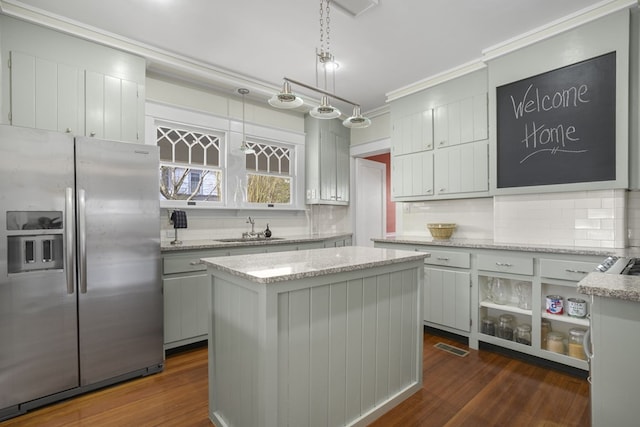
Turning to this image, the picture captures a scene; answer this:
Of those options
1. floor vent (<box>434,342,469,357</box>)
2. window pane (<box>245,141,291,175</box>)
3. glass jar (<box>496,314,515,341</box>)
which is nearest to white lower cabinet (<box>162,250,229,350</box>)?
window pane (<box>245,141,291,175</box>)

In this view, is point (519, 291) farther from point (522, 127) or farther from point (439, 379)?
point (522, 127)

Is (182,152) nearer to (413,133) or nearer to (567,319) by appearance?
(413,133)

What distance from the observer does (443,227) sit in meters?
3.53

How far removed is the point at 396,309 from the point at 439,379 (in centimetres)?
83

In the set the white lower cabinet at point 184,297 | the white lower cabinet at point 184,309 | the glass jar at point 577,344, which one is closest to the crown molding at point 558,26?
the glass jar at point 577,344

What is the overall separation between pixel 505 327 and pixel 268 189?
3136 millimetres

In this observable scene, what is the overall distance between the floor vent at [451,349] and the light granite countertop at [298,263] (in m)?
1.28

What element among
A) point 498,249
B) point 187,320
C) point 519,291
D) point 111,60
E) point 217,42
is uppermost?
point 217,42

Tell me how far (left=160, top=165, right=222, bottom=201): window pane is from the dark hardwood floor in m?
1.81

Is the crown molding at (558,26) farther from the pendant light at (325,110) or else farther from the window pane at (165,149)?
the window pane at (165,149)

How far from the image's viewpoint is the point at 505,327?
9.46 ft

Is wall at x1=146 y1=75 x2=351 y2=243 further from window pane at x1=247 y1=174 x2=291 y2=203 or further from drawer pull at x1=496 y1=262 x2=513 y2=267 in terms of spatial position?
drawer pull at x1=496 y1=262 x2=513 y2=267

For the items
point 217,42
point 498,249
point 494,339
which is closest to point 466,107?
point 498,249

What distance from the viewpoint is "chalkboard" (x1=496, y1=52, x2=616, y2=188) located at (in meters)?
2.51
